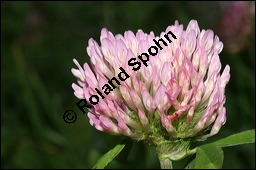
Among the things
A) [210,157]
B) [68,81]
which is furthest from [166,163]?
[68,81]

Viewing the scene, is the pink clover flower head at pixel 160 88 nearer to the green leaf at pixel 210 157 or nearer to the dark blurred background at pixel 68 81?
the green leaf at pixel 210 157

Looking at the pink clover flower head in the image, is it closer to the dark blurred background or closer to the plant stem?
the plant stem

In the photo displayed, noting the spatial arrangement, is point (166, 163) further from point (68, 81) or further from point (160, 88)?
point (68, 81)

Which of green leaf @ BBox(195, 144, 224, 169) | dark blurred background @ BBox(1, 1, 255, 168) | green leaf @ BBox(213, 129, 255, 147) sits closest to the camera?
green leaf @ BBox(195, 144, 224, 169)

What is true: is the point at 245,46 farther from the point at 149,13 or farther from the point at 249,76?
the point at 149,13

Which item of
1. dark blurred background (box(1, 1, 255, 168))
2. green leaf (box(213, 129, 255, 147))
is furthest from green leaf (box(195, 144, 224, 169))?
dark blurred background (box(1, 1, 255, 168))

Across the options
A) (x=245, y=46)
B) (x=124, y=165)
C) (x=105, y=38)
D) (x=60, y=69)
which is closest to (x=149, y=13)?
(x=60, y=69)
